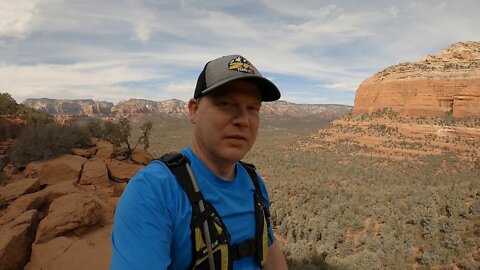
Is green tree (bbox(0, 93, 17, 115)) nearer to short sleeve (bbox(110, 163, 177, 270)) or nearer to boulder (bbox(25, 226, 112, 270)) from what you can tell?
boulder (bbox(25, 226, 112, 270))

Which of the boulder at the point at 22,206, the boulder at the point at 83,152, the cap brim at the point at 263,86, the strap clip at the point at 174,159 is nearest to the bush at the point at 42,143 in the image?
the boulder at the point at 83,152

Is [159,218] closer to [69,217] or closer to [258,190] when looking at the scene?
[258,190]

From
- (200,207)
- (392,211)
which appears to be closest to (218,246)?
(200,207)

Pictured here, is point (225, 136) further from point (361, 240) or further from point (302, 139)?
point (302, 139)

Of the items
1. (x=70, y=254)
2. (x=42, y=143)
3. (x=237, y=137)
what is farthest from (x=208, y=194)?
(x=42, y=143)

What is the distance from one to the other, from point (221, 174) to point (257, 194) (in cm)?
30

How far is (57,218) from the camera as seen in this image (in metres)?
6.14

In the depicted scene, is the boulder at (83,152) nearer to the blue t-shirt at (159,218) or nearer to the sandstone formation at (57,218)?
the sandstone formation at (57,218)

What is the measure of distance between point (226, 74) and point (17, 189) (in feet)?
27.4

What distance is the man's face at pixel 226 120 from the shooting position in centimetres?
141

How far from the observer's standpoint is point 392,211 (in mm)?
14258

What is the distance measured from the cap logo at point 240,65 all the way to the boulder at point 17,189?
815 centimetres

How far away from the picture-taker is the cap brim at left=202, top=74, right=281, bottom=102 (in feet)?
4.38

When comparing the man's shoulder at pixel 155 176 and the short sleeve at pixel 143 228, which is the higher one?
the man's shoulder at pixel 155 176
